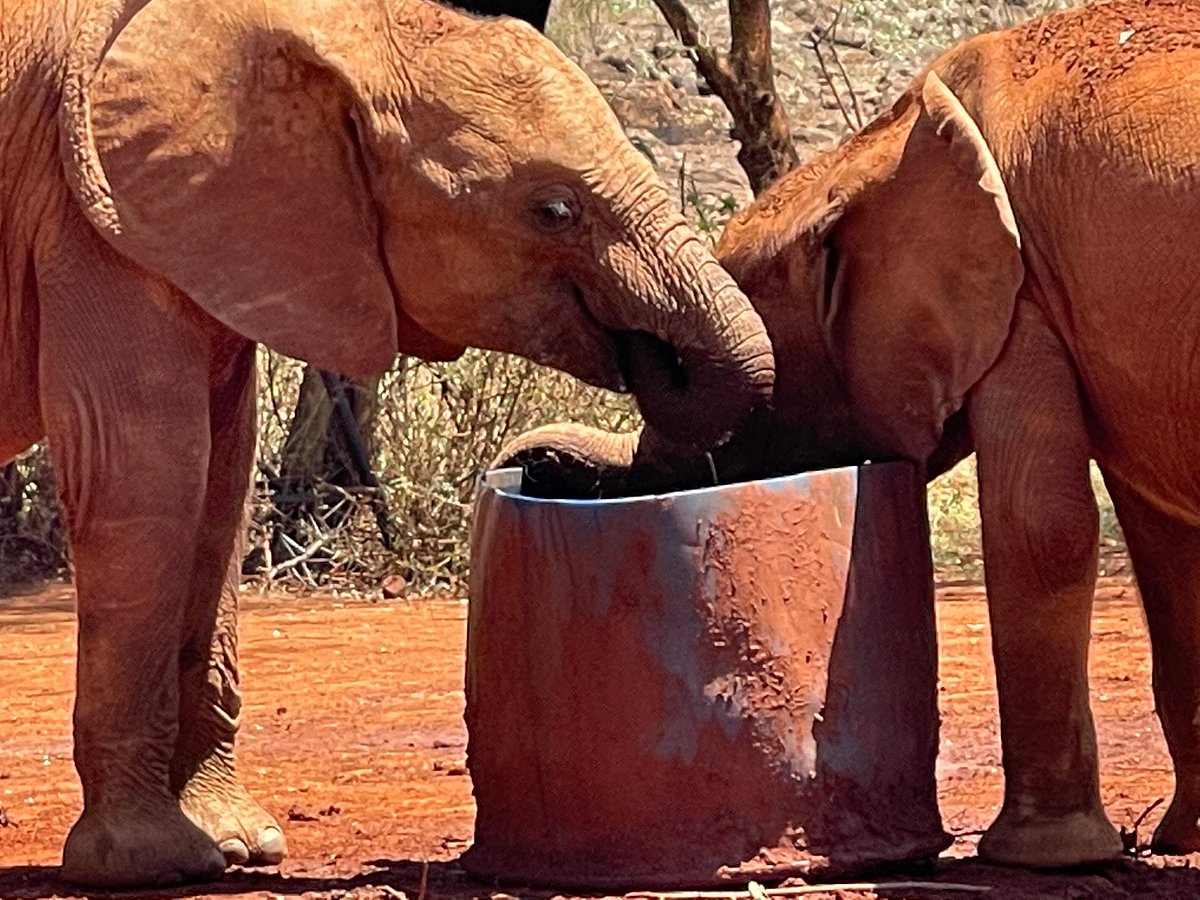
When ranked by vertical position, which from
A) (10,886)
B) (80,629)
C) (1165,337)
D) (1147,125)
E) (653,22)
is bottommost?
(10,886)

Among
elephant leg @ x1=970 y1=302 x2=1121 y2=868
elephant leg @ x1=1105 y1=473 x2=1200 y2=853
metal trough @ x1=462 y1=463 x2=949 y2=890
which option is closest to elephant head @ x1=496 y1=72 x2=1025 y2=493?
elephant leg @ x1=970 y1=302 x2=1121 y2=868

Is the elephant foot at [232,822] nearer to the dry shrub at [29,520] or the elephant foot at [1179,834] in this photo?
the elephant foot at [1179,834]

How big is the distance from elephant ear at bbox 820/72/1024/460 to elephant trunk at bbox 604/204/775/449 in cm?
33


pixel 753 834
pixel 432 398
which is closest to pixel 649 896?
pixel 753 834

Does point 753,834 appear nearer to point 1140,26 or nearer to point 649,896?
point 649,896

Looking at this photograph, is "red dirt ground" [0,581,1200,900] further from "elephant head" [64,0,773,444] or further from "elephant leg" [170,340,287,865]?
"elephant head" [64,0,773,444]

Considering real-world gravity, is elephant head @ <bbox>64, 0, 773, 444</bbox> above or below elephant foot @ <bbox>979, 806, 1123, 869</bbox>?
above

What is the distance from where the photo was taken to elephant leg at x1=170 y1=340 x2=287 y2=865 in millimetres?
6066

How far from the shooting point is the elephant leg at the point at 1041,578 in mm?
5531

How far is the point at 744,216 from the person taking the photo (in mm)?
6145

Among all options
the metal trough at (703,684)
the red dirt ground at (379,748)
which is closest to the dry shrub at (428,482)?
the red dirt ground at (379,748)

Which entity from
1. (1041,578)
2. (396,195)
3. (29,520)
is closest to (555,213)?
(396,195)

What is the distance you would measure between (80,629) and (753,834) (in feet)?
4.76

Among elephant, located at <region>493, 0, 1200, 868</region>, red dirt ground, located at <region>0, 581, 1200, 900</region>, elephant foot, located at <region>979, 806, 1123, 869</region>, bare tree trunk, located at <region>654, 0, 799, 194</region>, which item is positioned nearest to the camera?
elephant, located at <region>493, 0, 1200, 868</region>
